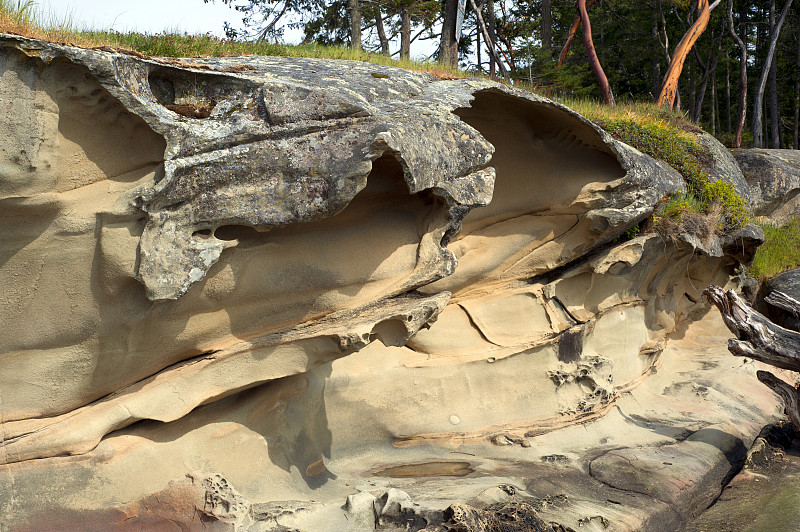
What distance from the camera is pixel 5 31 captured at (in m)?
4.30

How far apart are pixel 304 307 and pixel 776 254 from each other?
9719mm

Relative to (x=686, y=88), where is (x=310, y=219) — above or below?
below

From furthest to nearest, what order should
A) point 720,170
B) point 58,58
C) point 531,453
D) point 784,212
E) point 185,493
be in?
point 784,212 → point 720,170 → point 531,453 → point 185,493 → point 58,58

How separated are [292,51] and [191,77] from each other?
14.6 feet

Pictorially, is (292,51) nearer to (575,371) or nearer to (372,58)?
(372,58)

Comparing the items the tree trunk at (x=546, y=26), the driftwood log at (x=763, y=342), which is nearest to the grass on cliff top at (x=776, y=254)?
the driftwood log at (x=763, y=342)

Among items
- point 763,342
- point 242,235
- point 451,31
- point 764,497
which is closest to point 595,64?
point 451,31

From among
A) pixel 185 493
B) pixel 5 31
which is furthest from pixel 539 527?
pixel 5 31

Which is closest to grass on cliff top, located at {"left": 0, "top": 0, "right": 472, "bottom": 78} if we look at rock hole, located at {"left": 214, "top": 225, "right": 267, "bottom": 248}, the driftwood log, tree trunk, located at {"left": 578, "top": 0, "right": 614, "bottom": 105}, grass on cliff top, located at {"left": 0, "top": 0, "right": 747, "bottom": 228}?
grass on cliff top, located at {"left": 0, "top": 0, "right": 747, "bottom": 228}

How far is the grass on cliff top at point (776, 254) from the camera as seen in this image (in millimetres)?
11258

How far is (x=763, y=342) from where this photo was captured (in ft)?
24.4

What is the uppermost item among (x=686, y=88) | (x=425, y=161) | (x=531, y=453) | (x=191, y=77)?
(x=686, y=88)

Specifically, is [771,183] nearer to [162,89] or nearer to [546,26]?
[546,26]

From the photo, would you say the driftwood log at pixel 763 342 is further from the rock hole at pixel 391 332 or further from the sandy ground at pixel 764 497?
the rock hole at pixel 391 332
